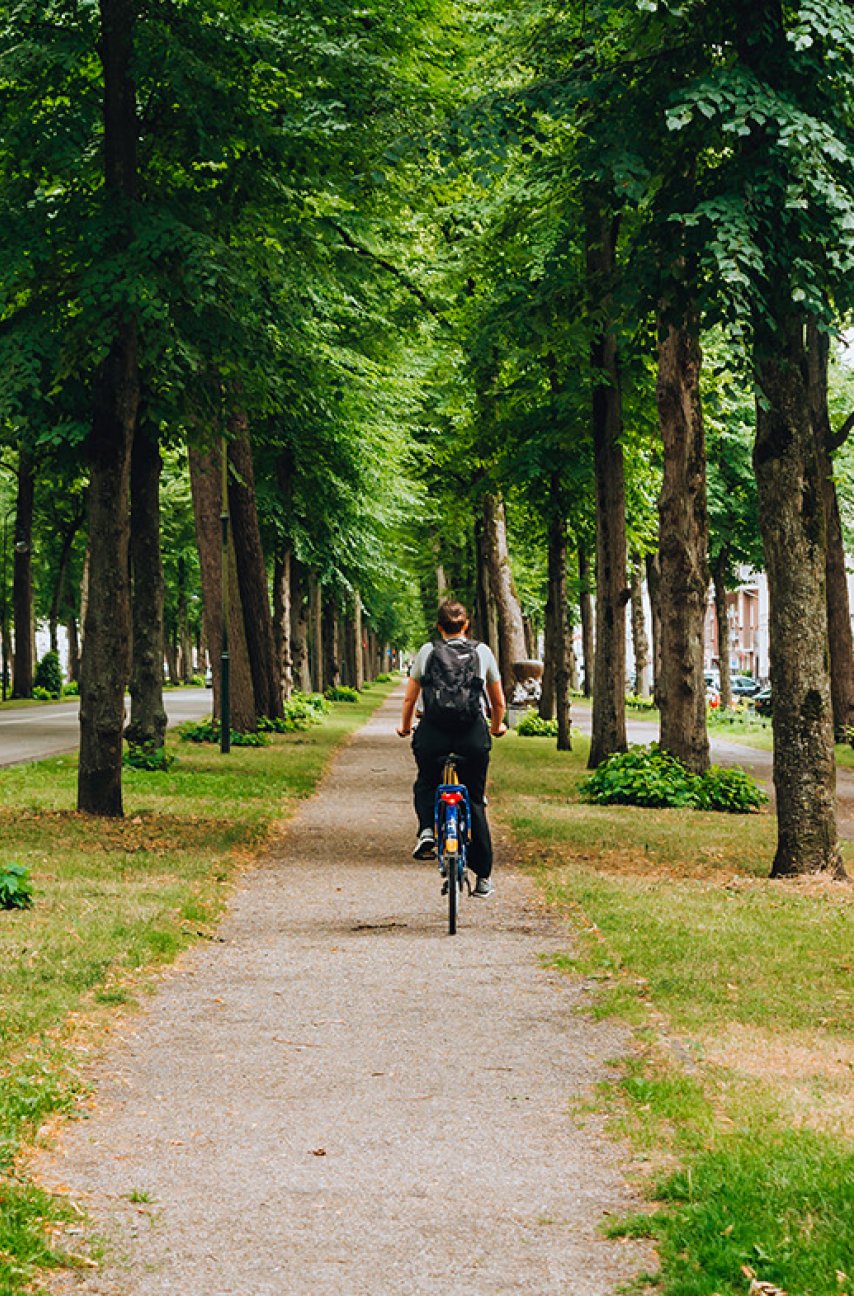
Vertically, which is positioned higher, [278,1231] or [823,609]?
[823,609]

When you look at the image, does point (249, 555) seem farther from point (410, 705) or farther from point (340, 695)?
point (340, 695)

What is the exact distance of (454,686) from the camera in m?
10.4

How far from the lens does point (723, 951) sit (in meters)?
9.40

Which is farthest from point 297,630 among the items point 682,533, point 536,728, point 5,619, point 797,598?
point 797,598

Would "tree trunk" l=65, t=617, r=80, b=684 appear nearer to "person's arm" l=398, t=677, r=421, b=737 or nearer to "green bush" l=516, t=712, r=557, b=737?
"green bush" l=516, t=712, r=557, b=737

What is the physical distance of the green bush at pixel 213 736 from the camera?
29281mm

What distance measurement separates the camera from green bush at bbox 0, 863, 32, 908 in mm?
10445

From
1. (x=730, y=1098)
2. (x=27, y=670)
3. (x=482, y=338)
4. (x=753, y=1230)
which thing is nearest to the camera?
(x=753, y=1230)

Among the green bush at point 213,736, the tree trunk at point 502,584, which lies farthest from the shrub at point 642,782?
the tree trunk at point 502,584

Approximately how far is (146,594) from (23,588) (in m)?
31.4

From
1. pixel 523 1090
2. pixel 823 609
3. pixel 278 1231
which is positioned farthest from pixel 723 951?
pixel 278 1231

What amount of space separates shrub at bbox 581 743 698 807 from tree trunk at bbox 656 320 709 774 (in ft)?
1.41

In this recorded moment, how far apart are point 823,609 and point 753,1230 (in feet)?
27.8

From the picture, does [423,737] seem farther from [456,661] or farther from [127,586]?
[127,586]
